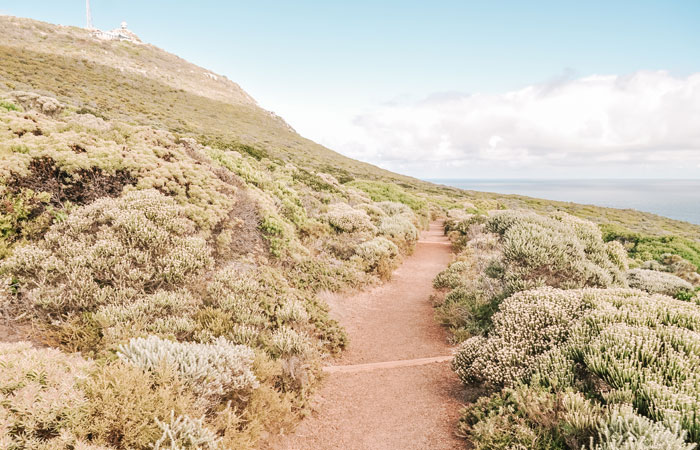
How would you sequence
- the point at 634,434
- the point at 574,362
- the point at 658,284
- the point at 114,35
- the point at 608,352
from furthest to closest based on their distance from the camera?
the point at 114,35 → the point at 658,284 → the point at 574,362 → the point at 608,352 → the point at 634,434

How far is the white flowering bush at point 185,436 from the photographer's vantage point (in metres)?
2.95

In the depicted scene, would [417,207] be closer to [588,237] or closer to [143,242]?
[588,237]

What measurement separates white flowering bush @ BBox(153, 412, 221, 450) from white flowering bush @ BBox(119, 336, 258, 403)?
1.90 feet

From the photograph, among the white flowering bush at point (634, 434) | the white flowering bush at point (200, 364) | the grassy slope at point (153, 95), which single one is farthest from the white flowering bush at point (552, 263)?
the grassy slope at point (153, 95)

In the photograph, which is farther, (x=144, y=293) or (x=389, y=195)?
(x=389, y=195)

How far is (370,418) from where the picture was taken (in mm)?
5090

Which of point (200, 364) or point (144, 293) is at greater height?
point (144, 293)

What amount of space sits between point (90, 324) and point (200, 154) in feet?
24.8

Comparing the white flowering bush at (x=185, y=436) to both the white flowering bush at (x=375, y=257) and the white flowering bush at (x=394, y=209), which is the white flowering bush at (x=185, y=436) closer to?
the white flowering bush at (x=375, y=257)

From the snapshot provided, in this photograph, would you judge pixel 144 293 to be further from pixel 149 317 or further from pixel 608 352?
pixel 608 352

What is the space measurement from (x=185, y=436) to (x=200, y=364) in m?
0.94

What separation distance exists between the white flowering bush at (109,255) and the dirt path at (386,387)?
3.81 meters

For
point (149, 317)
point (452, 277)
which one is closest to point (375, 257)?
point (452, 277)

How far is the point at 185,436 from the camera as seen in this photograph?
3.10m
